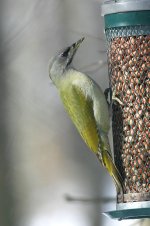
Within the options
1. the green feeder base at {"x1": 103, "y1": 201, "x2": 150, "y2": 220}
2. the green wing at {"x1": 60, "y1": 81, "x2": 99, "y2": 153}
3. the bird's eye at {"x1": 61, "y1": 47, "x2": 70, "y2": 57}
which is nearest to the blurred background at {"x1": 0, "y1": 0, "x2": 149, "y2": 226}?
the bird's eye at {"x1": 61, "y1": 47, "x2": 70, "y2": 57}

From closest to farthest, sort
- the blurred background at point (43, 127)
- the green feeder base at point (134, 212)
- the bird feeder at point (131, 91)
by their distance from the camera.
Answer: the green feeder base at point (134, 212)
the bird feeder at point (131, 91)
the blurred background at point (43, 127)

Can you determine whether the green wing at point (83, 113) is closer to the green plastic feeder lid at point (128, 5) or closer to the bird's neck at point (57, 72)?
the bird's neck at point (57, 72)

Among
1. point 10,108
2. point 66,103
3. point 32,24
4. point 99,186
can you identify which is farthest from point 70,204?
point 66,103

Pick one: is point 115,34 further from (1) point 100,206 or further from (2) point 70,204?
(2) point 70,204

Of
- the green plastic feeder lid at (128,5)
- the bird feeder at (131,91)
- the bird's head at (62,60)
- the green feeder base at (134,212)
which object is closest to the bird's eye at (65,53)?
the bird's head at (62,60)

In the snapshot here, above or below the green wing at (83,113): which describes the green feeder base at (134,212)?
below

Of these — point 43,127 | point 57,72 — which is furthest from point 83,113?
point 43,127

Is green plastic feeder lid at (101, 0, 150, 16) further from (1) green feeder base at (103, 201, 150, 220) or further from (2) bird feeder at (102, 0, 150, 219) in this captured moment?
(1) green feeder base at (103, 201, 150, 220)
